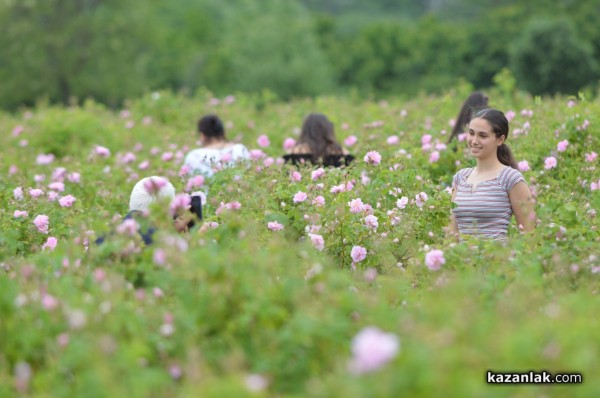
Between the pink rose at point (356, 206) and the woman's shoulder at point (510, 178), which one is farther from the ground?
the woman's shoulder at point (510, 178)

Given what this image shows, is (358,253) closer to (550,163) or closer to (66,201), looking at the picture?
(66,201)

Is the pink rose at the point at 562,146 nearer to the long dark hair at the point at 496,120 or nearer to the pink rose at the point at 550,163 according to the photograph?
the pink rose at the point at 550,163

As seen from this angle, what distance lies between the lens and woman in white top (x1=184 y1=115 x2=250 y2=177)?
7844 mm

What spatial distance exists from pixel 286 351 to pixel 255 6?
50.9 meters

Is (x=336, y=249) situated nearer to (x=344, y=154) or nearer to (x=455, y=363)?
(x=344, y=154)

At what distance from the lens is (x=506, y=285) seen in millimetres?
4250

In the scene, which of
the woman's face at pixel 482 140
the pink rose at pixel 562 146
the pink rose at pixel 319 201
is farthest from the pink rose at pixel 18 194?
the pink rose at pixel 562 146

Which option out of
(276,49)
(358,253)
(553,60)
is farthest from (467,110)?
(276,49)

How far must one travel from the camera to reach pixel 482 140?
5688 mm

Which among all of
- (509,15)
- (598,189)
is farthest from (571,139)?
(509,15)

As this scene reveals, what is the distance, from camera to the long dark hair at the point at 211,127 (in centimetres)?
816

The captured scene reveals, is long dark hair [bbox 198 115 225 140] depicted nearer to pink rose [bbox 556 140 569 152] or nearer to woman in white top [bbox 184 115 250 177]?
woman in white top [bbox 184 115 250 177]

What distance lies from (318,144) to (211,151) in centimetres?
89

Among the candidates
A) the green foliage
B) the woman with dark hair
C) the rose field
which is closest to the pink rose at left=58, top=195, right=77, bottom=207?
the rose field
